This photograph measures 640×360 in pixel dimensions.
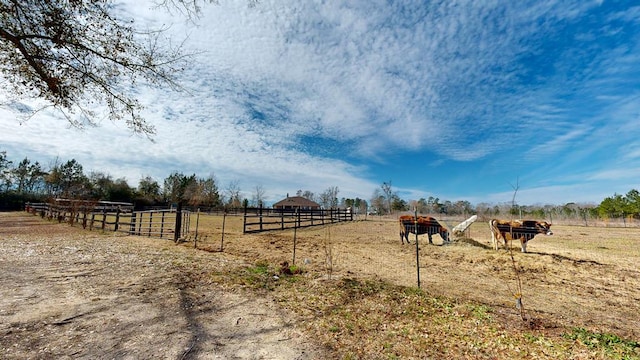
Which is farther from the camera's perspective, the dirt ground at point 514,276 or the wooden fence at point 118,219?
the wooden fence at point 118,219

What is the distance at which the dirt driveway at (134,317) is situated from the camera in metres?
3.09

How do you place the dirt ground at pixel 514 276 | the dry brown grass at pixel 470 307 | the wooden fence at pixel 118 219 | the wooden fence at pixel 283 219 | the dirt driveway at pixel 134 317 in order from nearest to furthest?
the dirt driveway at pixel 134 317
the dry brown grass at pixel 470 307
the dirt ground at pixel 514 276
the wooden fence at pixel 118 219
the wooden fence at pixel 283 219

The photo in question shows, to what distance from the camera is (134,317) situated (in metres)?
3.89

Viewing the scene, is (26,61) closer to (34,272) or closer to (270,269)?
(34,272)

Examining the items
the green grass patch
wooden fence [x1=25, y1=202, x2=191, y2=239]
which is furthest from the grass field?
wooden fence [x1=25, y1=202, x2=191, y2=239]

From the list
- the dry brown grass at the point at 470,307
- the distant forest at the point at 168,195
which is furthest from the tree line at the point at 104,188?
A: the dry brown grass at the point at 470,307

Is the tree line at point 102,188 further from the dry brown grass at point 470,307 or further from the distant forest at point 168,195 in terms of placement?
the dry brown grass at point 470,307

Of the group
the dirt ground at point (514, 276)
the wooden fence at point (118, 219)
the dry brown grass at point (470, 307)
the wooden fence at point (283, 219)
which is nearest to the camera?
the dry brown grass at point (470, 307)

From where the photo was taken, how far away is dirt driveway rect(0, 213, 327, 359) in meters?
3.09

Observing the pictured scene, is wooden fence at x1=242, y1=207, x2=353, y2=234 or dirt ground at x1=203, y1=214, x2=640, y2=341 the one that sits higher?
wooden fence at x1=242, y1=207, x2=353, y2=234

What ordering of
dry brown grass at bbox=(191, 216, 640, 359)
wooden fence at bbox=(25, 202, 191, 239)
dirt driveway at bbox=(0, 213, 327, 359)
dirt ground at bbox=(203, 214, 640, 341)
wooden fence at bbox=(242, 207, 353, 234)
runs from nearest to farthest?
dirt driveway at bbox=(0, 213, 327, 359), dry brown grass at bbox=(191, 216, 640, 359), dirt ground at bbox=(203, 214, 640, 341), wooden fence at bbox=(25, 202, 191, 239), wooden fence at bbox=(242, 207, 353, 234)

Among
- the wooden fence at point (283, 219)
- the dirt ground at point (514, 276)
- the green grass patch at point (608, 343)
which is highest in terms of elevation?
the wooden fence at point (283, 219)

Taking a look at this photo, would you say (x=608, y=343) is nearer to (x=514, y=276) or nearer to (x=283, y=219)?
(x=514, y=276)

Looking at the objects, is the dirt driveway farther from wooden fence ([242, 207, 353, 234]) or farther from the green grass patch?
wooden fence ([242, 207, 353, 234])
